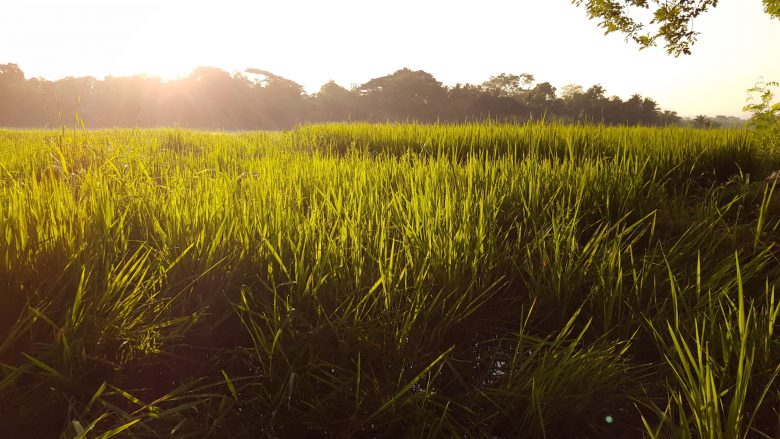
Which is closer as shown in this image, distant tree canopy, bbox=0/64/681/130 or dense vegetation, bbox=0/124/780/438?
dense vegetation, bbox=0/124/780/438

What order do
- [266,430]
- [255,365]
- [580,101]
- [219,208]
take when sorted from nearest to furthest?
[266,430]
[255,365]
[219,208]
[580,101]

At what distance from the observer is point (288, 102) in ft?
93.7

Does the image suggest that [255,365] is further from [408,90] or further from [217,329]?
[408,90]

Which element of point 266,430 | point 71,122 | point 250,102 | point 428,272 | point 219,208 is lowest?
point 266,430

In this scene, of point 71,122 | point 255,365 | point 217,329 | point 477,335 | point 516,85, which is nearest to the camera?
point 255,365

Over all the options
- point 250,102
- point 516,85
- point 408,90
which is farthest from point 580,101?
point 250,102

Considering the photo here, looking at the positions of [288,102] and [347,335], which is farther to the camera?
[288,102]

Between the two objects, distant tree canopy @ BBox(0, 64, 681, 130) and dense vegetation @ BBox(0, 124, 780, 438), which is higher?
distant tree canopy @ BBox(0, 64, 681, 130)

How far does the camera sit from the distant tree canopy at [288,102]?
25.1 metres

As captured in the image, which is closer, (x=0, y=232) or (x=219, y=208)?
(x=0, y=232)

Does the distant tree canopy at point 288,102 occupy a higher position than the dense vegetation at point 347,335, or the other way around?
the distant tree canopy at point 288,102

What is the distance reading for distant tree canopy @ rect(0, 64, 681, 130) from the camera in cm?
2509

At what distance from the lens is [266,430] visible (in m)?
1.04

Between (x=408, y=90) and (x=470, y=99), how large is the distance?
4.02 metres
